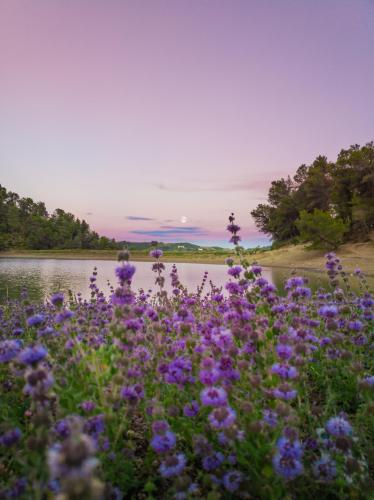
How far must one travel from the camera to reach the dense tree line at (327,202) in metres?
38.0

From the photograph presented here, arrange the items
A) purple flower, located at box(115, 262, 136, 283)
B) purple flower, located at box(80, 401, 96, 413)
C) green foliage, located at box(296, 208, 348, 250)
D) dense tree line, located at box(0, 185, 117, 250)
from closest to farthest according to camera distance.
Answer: purple flower, located at box(80, 401, 96, 413) → purple flower, located at box(115, 262, 136, 283) → green foliage, located at box(296, 208, 348, 250) → dense tree line, located at box(0, 185, 117, 250)

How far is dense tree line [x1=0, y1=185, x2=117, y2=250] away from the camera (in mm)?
80188

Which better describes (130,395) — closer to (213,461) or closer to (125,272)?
(213,461)

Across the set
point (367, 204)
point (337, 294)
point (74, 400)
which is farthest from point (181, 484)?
point (367, 204)

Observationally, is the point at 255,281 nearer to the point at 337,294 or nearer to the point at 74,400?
the point at 337,294

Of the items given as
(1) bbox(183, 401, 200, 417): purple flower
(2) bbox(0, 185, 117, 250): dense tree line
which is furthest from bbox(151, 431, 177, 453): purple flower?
(2) bbox(0, 185, 117, 250): dense tree line

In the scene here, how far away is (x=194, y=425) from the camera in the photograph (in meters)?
2.89

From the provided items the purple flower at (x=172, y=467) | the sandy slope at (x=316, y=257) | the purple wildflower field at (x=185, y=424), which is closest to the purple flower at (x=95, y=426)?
the purple wildflower field at (x=185, y=424)

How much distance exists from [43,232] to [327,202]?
63176 millimetres

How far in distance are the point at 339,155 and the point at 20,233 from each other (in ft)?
238

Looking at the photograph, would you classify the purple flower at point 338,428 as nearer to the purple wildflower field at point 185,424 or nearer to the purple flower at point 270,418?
the purple wildflower field at point 185,424

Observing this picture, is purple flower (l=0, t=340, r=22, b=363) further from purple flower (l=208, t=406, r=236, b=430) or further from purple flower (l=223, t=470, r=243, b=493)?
purple flower (l=223, t=470, r=243, b=493)

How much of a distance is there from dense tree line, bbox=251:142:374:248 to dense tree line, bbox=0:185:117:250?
4830 cm

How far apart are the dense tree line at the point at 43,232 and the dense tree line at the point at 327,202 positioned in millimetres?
48302
